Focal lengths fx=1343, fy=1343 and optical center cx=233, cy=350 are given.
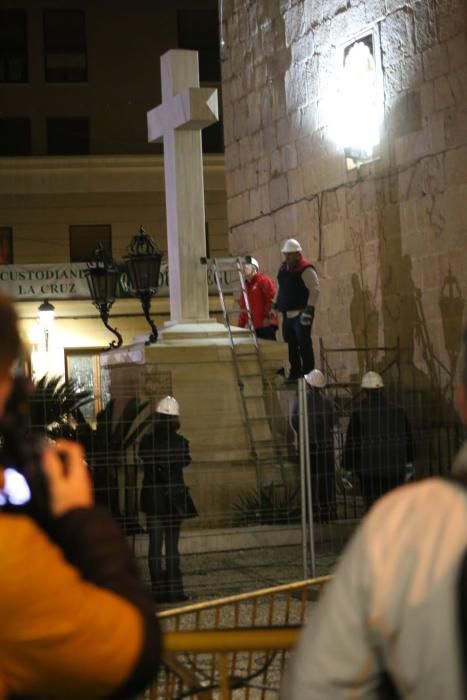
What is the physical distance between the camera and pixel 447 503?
6.55ft

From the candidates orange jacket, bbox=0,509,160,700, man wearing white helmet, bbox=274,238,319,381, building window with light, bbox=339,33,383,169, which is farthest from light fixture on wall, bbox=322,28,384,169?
orange jacket, bbox=0,509,160,700

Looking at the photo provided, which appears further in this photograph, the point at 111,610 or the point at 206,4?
the point at 206,4

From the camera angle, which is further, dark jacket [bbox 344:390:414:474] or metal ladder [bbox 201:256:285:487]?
metal ladder [bbox 201:256:285:487]

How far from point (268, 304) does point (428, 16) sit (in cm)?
364

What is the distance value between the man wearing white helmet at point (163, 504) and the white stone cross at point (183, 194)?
3.95m

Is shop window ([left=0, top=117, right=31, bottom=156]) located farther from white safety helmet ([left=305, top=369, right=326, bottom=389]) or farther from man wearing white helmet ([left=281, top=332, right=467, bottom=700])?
man wearing white helmet ([left=281, top=332, right=467, bottom=700])

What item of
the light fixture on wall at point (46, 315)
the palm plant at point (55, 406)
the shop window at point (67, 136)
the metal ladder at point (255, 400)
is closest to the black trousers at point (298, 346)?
→ the metal ladder at point (255, 400)

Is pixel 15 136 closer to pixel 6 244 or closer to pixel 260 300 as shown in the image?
pixel 6 244

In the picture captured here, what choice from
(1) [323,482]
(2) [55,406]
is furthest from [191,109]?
(1) [323,482]

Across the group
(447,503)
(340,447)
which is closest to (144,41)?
(340,447)

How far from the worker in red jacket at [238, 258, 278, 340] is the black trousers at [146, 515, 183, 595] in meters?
5.65

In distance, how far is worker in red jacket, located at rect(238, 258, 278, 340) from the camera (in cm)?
1538

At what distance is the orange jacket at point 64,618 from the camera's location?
1882 mm

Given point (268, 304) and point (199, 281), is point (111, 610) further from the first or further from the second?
point (268, 304)
